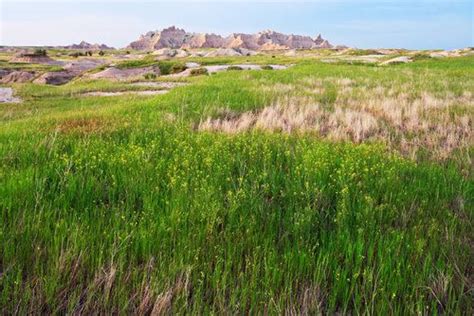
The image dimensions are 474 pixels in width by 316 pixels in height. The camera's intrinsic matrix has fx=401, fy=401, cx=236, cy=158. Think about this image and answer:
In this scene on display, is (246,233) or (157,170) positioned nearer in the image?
(246,233)

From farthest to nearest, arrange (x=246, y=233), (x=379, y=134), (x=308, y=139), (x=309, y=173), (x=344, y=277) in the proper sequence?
1. (x=379, y=134)
2. (x=308, y=139)
3. (x=309, y=173)
4. (x=246, y=233)
5. (x=344, y=277)

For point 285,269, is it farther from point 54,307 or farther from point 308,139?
point 308,139

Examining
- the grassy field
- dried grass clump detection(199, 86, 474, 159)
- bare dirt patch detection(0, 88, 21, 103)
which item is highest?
bare dirt patch detection(0, 88, 21, 103)

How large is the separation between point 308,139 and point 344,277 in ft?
13.9

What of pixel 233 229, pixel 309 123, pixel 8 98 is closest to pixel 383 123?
pixel 309 123

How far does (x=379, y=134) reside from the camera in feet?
26.7

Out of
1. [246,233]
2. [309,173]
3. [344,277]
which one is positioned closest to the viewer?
[344,277]

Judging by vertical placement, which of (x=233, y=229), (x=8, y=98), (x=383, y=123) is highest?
(x=8, y=98)

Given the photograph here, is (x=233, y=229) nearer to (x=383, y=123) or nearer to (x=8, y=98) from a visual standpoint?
(x=383, y=123)

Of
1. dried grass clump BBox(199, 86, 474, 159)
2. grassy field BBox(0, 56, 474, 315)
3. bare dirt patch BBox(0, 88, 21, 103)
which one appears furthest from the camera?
bare dirt patch BBox(0, 88, 21, 103)

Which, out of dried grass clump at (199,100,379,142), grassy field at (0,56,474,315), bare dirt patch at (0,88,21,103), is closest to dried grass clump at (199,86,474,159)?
dried grass clump at (199,100,379,142)

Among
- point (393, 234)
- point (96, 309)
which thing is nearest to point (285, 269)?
point (393, 234)

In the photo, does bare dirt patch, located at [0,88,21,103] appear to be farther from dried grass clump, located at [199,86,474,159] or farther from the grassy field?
the grassy field

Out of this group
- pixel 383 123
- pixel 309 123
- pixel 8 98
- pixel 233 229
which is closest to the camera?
pixel 233 229
